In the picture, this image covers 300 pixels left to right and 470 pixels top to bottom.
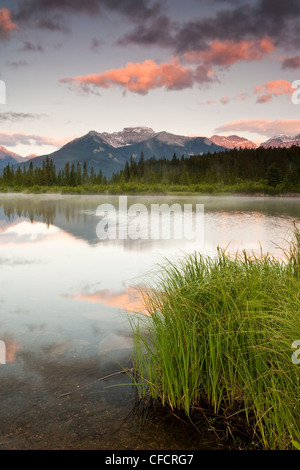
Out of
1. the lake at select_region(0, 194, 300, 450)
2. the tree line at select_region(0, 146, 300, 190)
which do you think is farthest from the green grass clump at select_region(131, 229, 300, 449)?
the tree line at select_region(0, 146, 300, 190)

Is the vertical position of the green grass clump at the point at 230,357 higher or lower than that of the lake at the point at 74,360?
higher

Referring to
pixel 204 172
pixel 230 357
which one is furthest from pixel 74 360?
pixel 204 172

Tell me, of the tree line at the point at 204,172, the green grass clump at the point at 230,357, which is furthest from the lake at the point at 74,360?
the tree line at the point at 204,172

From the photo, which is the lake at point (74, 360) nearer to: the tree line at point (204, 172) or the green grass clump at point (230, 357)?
the green grass clump at point (230, 357)

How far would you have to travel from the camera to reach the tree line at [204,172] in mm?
123312

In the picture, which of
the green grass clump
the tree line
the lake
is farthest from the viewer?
the tree line

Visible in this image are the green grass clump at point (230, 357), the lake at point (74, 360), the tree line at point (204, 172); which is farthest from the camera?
the tree line at point (204, 172)

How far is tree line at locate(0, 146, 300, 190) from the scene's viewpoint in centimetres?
12331

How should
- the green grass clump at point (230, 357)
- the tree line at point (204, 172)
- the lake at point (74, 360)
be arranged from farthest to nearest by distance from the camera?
the tree line at point (204, 172), the lake at point (74, 360), the green grass clump at point (230, 357)

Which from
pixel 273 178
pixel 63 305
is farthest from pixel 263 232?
pixel 273 178

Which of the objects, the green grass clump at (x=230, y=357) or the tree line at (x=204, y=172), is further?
the tree line at (x=204, y=172)

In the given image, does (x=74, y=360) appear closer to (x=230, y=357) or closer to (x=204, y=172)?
(x=230, y=357)

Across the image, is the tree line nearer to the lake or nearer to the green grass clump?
the lake

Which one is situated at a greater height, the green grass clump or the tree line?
the tree line
